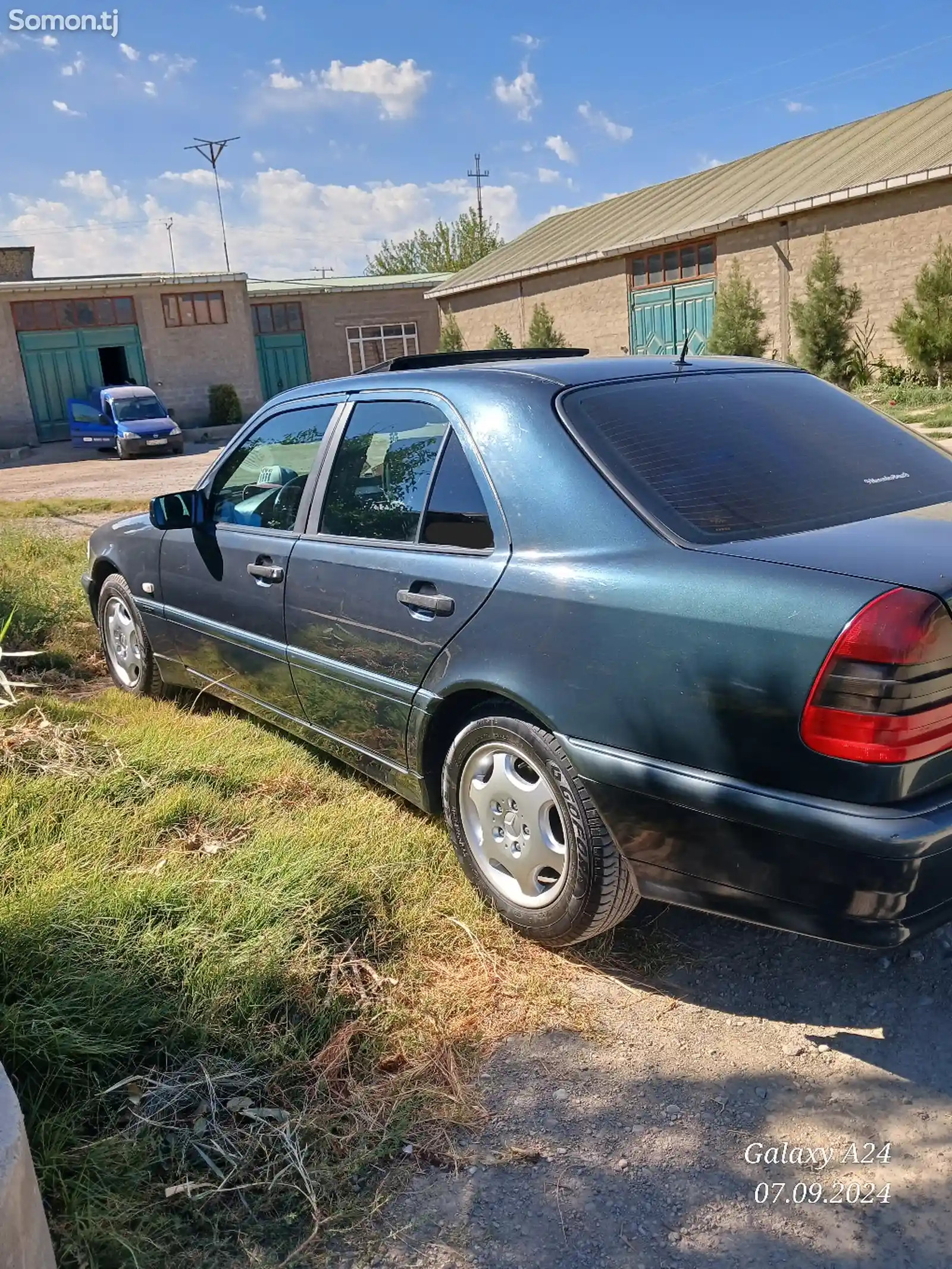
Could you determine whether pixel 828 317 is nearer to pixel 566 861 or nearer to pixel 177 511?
pixel 177 511

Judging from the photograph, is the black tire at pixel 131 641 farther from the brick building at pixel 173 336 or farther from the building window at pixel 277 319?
the building window at pixel 277 319

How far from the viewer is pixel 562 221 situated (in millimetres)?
32312

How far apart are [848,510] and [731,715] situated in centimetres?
80

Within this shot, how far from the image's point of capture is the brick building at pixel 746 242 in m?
18.2

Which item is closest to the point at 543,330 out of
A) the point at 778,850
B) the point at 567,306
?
the point at 567,306

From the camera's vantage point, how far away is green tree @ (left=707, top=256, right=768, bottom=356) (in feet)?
69.4

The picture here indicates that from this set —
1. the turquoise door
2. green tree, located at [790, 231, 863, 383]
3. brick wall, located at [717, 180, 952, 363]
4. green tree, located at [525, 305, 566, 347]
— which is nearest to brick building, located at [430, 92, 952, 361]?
brick wall, located at [717, 180, 952, 363]

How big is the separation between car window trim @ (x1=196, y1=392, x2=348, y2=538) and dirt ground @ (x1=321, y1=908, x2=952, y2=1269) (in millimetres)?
2011

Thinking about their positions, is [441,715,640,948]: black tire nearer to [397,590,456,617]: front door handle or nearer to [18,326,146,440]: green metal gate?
[397,590,456,617]: front door handle

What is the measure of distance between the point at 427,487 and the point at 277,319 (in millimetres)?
32515

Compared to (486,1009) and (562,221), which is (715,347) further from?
(486,1009)

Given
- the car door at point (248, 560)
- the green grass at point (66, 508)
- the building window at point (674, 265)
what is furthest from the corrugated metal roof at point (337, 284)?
the car door at point (248, 560)

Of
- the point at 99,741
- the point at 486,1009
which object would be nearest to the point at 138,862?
the point at 99,741

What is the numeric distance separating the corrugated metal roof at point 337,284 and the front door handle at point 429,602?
1267 inches
